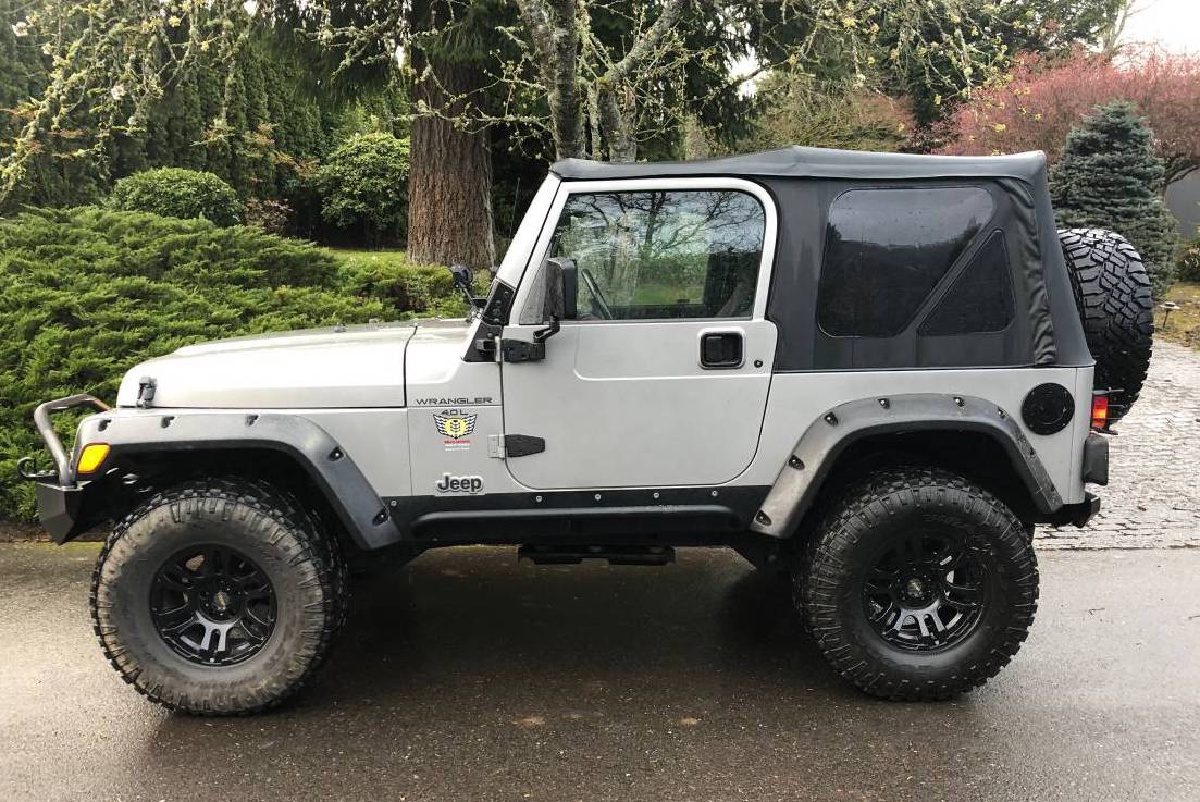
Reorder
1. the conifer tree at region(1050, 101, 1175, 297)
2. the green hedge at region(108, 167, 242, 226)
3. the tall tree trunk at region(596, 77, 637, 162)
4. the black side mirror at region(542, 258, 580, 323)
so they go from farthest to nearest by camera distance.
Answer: the conifer tree at region(1050, 101, 1175, 297) → the green hedge at region(108, 167, 242, 226) → the tall tree trunk at region(596, 77, 637, 162) → the black side mirror at region(542, 258, 580, 323)

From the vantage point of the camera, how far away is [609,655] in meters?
3.82

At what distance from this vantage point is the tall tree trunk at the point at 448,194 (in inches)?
374

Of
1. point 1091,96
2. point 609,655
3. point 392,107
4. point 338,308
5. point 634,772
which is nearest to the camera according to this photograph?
point 634,772

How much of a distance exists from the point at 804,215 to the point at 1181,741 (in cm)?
221

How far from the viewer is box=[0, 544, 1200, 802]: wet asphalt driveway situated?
290 centimetres

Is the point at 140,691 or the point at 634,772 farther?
the point at 140,691

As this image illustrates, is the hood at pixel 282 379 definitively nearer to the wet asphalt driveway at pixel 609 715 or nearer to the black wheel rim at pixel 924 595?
the wet asphalt driveway at pixel 609 715

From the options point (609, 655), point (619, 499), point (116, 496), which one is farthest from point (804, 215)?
point (116, 496)

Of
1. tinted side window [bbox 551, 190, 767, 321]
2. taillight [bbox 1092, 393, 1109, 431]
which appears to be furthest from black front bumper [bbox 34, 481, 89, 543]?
taillight [bbox 1092, 393, 1109, 431]

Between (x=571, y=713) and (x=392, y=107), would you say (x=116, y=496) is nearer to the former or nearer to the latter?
(x=571, y=713)

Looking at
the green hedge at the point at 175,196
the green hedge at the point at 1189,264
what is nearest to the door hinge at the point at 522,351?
the green hedge at the point at 175,196

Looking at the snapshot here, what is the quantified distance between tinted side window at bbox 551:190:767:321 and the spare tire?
4.38 ft

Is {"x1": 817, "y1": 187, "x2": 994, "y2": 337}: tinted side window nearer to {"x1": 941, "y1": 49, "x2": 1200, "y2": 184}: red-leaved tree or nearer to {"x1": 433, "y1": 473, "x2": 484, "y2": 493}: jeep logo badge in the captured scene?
{"x1": 433, "y1": 473, "x2": 484, "y2": 493}: jeep logo badge

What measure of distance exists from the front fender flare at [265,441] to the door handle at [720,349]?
129 cm
